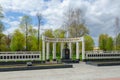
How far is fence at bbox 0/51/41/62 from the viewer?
23172 mm

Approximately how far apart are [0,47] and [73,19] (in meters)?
13.8

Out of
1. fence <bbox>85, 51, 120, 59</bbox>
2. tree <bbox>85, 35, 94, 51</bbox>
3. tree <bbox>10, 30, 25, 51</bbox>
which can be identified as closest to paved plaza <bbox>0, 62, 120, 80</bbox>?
fence <bbox>85, 51, 120, 59</bbox>

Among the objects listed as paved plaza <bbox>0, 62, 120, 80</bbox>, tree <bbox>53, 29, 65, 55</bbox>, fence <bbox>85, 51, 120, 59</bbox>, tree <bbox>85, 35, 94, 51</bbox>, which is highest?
tree <bbox>53, 29, 65, 55</bbox>

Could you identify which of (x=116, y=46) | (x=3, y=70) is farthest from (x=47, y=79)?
(x=116, y=46)

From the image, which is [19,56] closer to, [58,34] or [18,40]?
[18,40]

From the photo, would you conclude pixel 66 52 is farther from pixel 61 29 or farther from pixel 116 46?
pixel 116 46

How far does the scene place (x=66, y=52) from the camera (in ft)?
85.7

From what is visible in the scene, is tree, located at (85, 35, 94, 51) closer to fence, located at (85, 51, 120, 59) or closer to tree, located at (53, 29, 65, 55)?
tree, located at (53, 29, 65, 55)

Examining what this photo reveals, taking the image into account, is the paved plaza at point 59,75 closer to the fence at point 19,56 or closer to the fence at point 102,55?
Result: the fence at point 19,56

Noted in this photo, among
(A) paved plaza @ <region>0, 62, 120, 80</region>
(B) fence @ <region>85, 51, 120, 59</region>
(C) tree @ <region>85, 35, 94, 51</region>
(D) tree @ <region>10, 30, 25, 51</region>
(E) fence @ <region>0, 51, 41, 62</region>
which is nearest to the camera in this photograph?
(A) paved plaza @ <region>0, 62, 120, 80</region>

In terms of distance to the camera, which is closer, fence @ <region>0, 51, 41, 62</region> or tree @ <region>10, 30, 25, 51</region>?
fence @ <region>0, 51, 41, 62</region>

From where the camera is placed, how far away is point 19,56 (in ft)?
77.9

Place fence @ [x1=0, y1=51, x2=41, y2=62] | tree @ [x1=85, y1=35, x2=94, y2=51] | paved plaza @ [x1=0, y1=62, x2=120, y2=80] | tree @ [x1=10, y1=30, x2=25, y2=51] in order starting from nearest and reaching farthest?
1. paved plaza @ [x1=0, y1=62, x2=120, y2=80]
2. fence @ [x1=0, y1=51, x2=41, y2=62]
3. tree @ [x1=10, y1=30, x2=25, y2=51]
4. tree @ [x1=85, y1=35, x2=94, y2=51]

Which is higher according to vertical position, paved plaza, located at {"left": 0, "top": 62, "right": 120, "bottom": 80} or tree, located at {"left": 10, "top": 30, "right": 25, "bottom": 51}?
tree, located at {"left": 10, "top": 30, "right": 25, "bottom": 51}
